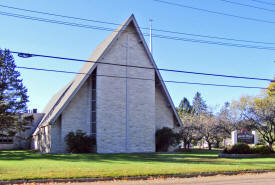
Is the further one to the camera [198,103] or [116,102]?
[198,103]

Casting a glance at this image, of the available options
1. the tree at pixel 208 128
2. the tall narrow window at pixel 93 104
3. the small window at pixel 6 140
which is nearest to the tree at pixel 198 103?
the tree at pixel 208 128

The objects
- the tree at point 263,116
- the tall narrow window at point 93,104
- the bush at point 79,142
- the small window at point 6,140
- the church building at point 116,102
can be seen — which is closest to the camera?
the bush at point 79,142

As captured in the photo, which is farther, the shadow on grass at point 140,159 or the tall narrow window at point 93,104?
the tall narrow window at point 93,104

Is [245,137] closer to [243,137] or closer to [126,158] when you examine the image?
[243,137]

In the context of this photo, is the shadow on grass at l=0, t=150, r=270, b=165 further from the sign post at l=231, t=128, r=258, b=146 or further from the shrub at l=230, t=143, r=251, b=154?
the sign post at l=231, t=128, r=258, b=146

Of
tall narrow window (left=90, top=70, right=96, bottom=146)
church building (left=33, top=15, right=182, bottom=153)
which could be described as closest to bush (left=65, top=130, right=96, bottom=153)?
church building (left=33, top=15, right=182, bottom=153)

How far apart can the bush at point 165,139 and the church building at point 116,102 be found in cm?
92

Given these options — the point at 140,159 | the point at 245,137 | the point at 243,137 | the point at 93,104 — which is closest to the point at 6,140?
the point at 93,104

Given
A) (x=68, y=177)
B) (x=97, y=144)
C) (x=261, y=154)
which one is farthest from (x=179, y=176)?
(x=97, y=144)

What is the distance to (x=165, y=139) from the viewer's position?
30.7 metres

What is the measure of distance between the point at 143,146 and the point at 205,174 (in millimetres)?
16917

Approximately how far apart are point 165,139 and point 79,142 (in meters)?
8.86

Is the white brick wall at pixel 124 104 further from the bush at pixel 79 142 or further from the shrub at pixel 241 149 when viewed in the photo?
the shrub at pixel 241 149

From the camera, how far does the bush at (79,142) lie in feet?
89.3
